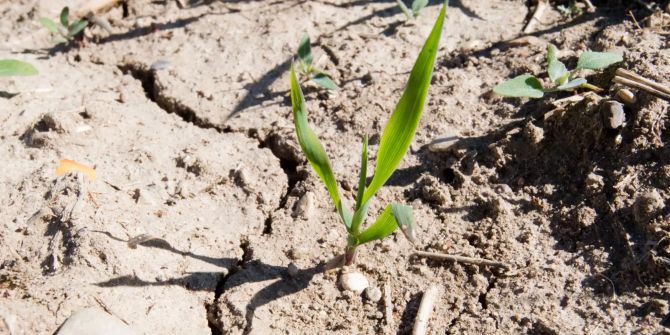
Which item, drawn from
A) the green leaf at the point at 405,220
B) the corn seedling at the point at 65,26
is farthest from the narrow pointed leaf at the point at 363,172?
the corn seedling at the point at 65,26

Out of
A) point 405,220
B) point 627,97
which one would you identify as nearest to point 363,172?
point 405,220

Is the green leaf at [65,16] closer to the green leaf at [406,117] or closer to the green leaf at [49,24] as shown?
the green leaf at [49,24]

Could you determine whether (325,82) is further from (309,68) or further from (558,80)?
(558,80)

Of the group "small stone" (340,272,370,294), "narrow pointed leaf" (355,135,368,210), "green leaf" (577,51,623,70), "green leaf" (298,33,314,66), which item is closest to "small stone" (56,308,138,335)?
"small stone" (340,272,370,294)

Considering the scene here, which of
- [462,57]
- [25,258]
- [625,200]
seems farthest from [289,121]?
[625,200]

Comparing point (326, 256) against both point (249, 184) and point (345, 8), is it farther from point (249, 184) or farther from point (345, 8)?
point (345, 8)

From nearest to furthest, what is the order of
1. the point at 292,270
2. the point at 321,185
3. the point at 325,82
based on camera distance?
the point at 292,270 < the point at 321,185 < the point at 325,82
